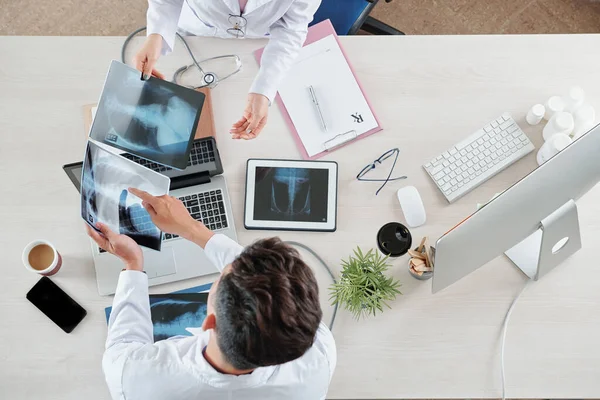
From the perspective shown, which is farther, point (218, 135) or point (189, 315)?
point (218, 135)

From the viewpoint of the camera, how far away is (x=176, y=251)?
122cm

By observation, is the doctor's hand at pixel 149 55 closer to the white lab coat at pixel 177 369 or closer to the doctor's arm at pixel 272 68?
the doctor's arm at pixel 272 68

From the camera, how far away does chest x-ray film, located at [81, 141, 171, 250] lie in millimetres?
1097

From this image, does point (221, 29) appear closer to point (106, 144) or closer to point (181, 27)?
point (181, 27)

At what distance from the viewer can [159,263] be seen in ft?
Result: 4.00

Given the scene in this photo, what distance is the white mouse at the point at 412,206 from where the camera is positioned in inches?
48.8

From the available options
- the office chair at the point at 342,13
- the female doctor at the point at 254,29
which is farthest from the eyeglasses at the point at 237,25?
the office chair at the point at 342,13

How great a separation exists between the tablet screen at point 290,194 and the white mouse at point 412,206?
7.5 inches

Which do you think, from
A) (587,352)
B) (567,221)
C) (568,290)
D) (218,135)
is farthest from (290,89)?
(587,352)

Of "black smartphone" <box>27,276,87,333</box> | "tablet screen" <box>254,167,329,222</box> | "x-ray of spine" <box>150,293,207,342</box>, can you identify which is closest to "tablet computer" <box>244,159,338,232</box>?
"tablet screen" <box>254,167,329,222</box>

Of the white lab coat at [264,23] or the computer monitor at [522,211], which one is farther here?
the white lab coat at [264,23]

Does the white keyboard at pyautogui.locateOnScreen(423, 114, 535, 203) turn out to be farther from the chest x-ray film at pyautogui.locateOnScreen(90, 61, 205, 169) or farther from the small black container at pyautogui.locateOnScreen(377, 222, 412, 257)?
the chest x-ray film at pyautogui.locateOnScreen(90, 61, 205, 169)

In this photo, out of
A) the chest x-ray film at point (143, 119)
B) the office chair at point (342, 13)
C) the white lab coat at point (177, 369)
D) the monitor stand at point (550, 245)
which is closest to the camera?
the white lab coat at point (177, 369)

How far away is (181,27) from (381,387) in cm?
111
